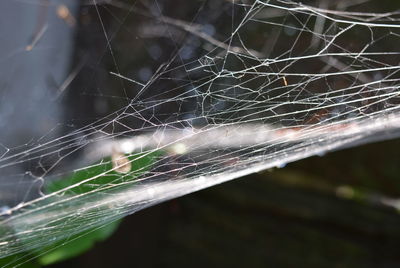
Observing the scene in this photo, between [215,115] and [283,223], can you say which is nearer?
[215,115]

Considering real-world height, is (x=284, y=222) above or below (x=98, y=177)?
above

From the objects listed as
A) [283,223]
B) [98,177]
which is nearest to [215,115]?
[98,177]

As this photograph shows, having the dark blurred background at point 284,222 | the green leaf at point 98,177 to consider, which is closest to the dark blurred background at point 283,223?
the dark blurred background at point 284,222

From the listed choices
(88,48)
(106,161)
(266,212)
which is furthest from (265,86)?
(266,212)

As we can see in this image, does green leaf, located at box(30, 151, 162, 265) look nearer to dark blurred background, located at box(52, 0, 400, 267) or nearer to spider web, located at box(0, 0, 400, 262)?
spider web, located at box(0, 0, 400, 262)

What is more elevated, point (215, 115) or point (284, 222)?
point (284, 222)

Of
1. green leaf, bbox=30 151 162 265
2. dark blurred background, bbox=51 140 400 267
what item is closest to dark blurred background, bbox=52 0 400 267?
dark blurred background, bbox=51 140 400 267

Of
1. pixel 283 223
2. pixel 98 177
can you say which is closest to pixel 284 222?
pixel 283 223

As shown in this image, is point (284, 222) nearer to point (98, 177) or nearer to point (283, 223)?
point (283, 223)

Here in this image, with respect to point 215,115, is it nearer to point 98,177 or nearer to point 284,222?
point 98,177
